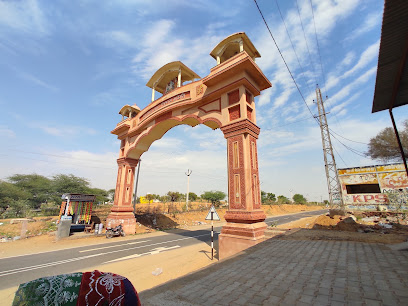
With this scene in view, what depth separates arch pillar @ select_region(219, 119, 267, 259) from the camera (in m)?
7.73

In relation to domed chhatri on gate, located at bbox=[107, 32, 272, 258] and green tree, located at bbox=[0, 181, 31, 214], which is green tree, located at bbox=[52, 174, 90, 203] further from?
domed chhatri on gate, located at bbox=[107, 32, 272, 258]

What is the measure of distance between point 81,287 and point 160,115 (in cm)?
1255

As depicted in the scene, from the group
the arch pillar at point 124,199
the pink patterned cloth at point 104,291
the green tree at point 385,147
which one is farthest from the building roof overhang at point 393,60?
the green tree at point 385,147

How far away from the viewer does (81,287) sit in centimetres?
133

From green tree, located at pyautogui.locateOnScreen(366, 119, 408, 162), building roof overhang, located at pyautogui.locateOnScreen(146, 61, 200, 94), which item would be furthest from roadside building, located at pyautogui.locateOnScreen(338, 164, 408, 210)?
building roof overhang, located at pyautogui.locateOnScreen(146, 61, 200, 94)

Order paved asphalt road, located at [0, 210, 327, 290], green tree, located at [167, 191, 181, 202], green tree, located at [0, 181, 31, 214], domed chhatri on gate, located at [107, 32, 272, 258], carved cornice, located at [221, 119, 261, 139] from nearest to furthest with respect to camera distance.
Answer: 1. paved asphalt road, located at [0, 210, 327, 290]
2. domed chhatri on gate, located at [107, 32, 272, 258]
3. carved cornice, located at [221, 119, 261, 139]
4. green tree, located at [0, 181, 31, 214]
5. green tree, located at [167, 191, 181, 202]

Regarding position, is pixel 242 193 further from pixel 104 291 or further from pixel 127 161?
pixel 127 161

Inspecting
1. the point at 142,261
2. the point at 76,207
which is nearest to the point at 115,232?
the point at 76,207

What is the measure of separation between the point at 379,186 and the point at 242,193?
20438 millimetres

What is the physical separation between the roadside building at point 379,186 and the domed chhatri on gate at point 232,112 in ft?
59.5

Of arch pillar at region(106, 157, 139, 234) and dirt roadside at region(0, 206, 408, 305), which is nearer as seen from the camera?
dirt roadside at region(0, 206, 408, 305)

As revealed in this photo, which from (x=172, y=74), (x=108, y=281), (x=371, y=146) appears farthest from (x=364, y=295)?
(x=371, y=146)

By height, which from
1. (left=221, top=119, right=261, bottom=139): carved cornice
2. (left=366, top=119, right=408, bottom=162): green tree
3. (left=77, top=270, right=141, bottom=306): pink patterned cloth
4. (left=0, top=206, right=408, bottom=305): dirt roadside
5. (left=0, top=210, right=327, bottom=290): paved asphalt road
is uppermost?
(left=366, top=119, right=408, bottom=162): green tree

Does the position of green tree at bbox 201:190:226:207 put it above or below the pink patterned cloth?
above
